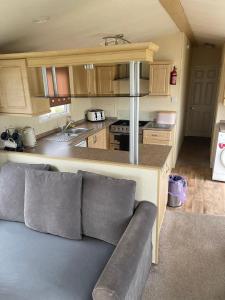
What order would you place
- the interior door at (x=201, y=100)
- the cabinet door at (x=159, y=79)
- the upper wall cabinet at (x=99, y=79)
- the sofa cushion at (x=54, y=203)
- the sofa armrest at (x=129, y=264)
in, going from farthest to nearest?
the interior door at (x=201, y=100) → the upper wall cabinet at (x=99, y=79) → the cabinet door at (x=159, y=79) → the sofa cushion at (x=54, y=203) → the sofa armrest at (x=129, y=264)

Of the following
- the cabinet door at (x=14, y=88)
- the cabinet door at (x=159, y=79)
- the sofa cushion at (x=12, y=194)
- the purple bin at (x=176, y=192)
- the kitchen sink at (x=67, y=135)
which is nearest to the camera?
the sofa cushion at (x=12, y=194)

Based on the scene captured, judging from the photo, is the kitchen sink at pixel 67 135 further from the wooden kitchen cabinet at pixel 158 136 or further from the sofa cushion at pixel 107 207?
the sofa cushion at pixel 107 207

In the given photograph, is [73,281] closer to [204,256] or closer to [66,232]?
[66,232]

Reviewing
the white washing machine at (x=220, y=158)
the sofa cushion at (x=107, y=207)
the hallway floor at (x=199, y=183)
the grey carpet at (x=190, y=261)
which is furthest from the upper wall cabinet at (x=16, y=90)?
the white washing machine at (x=220, y=158)

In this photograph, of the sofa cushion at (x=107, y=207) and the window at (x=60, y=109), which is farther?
the window at (x=60, y=109)

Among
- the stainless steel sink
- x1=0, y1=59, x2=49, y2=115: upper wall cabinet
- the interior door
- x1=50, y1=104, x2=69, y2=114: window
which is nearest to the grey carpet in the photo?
the stainless steel sink

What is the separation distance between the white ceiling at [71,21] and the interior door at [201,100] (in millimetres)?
3424

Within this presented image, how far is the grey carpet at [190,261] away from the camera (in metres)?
1.99

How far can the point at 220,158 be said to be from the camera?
382cm

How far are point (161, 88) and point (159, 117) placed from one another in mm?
576

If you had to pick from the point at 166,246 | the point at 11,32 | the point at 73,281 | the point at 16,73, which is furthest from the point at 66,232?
the point at 11,32

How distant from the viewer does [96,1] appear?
1.90m

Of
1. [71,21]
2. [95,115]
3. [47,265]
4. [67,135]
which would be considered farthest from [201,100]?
[47,265]

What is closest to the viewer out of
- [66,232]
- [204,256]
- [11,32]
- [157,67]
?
[66,232]
